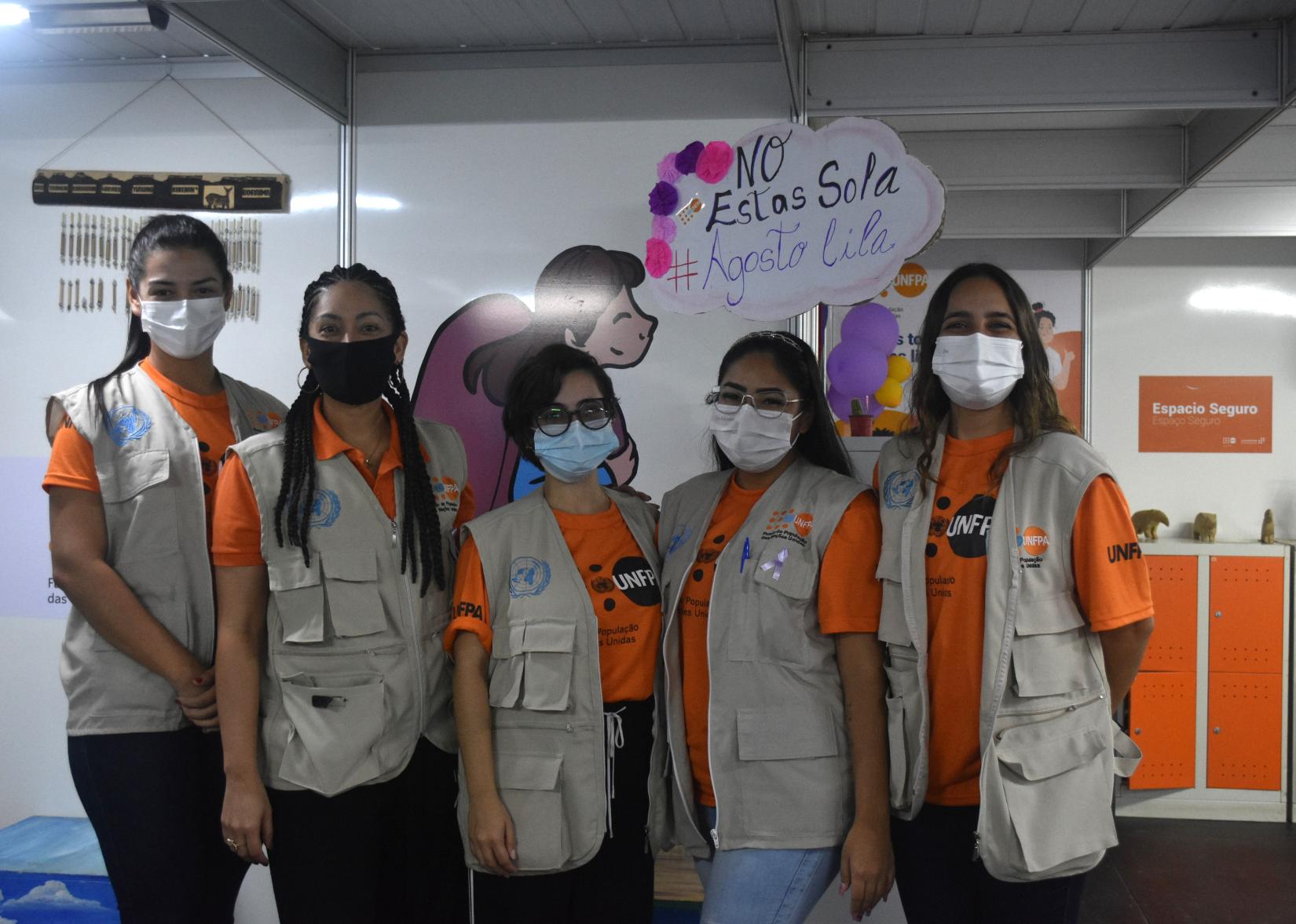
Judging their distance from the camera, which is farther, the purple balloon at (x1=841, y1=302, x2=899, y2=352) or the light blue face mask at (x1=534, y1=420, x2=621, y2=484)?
the purple balloon at (x1=841, y1=302, x2=899, y2=352)

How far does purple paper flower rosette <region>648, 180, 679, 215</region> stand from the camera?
2557 millimetres

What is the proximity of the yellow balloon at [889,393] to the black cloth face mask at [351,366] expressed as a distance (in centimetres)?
153

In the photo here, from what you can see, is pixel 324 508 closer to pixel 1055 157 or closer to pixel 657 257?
pixel 657 257

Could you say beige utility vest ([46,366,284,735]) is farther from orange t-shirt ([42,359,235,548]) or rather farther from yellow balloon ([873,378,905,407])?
yellow balloon ([873,378,905,407])

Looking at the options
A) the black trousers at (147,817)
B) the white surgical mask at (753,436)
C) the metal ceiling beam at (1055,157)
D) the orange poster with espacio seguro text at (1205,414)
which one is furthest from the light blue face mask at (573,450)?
the orange poster with espacio seguro text at (1205,414)

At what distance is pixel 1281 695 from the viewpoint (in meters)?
5.06

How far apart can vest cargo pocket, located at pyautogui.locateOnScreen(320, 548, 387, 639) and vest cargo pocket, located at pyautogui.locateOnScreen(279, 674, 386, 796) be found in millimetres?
93

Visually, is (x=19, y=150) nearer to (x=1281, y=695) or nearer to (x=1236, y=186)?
(x=1236, y=186)

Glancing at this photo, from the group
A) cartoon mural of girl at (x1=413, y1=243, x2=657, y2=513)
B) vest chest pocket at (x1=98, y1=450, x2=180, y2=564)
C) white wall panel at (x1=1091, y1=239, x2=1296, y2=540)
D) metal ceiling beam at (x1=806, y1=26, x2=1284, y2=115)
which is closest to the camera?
vest chest pocket at (x1=98, y1=450, x2=180, y2=564)

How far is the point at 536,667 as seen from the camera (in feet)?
5.88

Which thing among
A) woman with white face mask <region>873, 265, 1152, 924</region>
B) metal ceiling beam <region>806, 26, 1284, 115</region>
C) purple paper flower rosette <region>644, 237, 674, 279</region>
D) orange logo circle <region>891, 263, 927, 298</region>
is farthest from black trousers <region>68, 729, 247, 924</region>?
orange logo circle <region>891, 263, 927, 298</region>

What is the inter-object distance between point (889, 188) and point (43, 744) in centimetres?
329

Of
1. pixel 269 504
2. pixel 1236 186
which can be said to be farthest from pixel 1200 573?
pixel 269 504

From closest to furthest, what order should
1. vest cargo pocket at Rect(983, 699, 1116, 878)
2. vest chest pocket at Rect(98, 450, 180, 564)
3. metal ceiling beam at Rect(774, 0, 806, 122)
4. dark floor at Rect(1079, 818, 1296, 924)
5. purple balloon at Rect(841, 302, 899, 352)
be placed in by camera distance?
1. vest cargo pocket at Rect(983, 699, 1116, 878)
2. vest chest pocket at Rect(98, 450, 180, 564)
3. metal ceiling beam at Rect(774, 0, 806, 122)
4. purple balloon at Rect(841, 302, 899, 352)
5. dark floor at Rect(1079, 818, 1296, 924)
